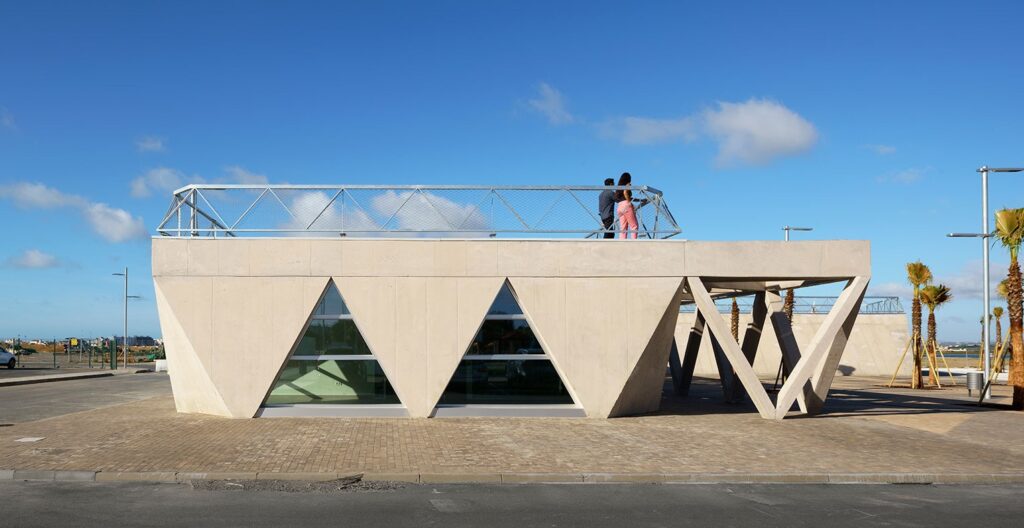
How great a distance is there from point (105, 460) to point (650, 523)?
7.68m

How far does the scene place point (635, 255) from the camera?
16891mm

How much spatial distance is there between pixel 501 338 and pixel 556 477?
263 inches

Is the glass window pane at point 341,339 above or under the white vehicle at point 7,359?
above

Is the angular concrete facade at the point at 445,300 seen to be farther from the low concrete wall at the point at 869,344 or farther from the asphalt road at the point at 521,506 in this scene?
the low concrete wall at the point at 869,344

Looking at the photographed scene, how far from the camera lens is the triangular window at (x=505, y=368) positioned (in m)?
16.7

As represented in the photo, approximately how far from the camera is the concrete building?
650 inches

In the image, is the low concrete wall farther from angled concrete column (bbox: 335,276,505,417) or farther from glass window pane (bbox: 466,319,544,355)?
angled concrete column (bbox: 335,276,505,417)

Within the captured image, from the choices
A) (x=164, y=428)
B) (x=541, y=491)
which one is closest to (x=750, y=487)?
(x=541, y=491)

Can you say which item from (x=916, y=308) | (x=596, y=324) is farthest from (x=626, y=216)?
(x=916, y=308)

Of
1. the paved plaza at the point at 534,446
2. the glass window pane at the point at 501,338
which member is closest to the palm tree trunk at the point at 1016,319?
the paved plaza at the point at 534,446

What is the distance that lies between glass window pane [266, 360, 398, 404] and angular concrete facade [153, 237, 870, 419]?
28cm

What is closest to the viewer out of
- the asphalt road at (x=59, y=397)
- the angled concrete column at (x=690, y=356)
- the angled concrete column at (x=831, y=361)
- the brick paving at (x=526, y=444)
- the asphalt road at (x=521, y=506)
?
the asphalt road at (x=521, y=506)

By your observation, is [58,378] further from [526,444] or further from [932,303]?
[932,303]

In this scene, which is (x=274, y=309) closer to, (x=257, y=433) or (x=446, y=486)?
(x=257, y=433)
